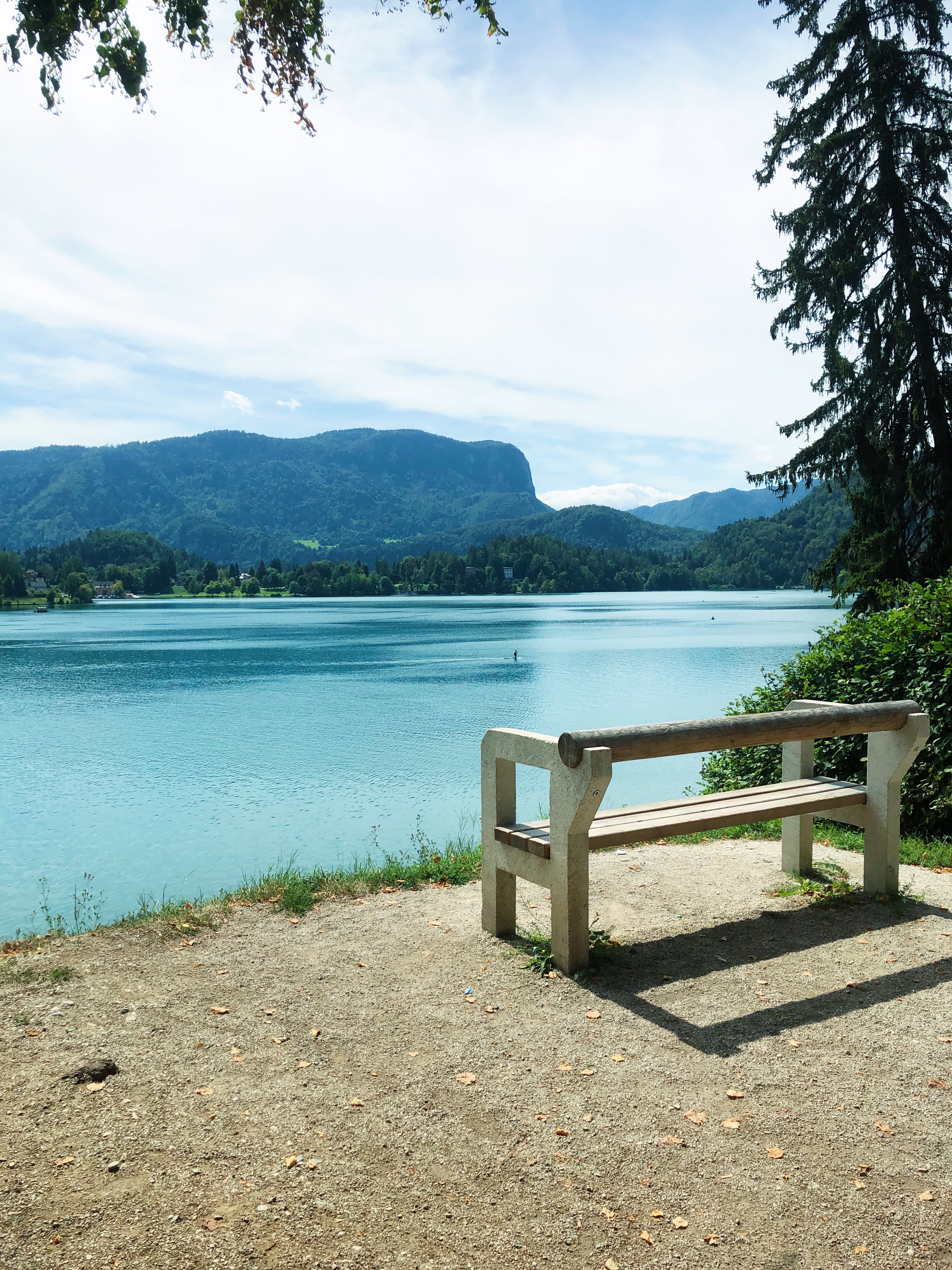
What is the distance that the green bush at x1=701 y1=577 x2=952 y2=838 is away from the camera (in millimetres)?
7367

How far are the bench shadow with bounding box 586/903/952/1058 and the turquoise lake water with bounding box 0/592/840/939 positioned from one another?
20.0 feet

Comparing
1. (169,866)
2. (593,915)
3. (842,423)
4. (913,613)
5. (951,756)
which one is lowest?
(169,866)

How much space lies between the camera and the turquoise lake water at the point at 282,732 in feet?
48.1

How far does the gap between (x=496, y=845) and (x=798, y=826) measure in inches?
96.9

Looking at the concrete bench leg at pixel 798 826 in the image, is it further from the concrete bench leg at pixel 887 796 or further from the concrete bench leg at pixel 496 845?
the concrete bench leg at pixel 496 845

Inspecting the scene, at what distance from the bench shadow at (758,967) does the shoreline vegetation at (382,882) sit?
421mm

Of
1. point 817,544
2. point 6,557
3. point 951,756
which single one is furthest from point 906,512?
point 6,557

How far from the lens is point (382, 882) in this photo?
6.59 metres

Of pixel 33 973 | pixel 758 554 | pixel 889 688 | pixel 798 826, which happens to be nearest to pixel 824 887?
pixel 798 826

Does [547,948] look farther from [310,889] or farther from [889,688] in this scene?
[889,688]

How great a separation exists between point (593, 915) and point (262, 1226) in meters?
3.12

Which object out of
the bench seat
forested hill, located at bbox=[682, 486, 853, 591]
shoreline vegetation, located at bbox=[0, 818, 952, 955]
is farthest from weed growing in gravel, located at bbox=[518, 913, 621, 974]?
forested hill, located at bbox=[682, 486, 853, 591]

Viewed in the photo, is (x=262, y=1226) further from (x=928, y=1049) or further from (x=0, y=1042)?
(x=928, y=1049)

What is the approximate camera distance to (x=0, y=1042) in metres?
3.77
